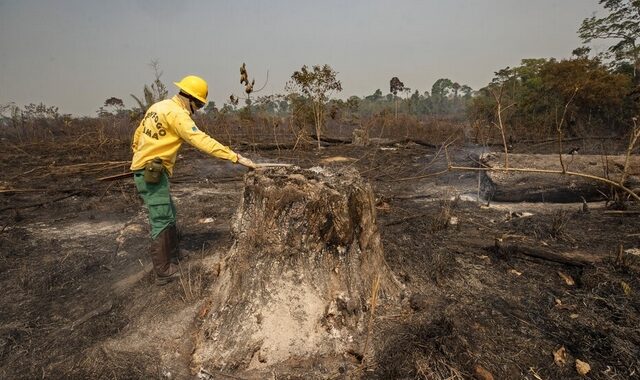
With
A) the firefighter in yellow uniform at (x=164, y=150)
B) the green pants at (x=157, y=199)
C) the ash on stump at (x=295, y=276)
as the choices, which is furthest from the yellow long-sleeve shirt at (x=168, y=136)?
the ash on stump at (x=295, y=276)

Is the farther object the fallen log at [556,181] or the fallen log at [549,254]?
the fallen log at [556,181]

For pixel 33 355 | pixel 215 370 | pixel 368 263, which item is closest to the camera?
pixel 215 370

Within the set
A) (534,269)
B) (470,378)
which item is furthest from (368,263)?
(534,269)

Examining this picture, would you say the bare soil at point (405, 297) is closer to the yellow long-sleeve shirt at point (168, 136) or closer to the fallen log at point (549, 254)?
the fallen log at point (549, 254)

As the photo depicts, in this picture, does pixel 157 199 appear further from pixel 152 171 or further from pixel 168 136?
pixel 168 136

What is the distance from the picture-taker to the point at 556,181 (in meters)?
5.62

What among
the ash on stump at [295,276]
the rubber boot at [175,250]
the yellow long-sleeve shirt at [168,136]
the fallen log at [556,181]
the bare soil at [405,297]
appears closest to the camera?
the bare soil at [405,297]

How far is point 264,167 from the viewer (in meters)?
2.52

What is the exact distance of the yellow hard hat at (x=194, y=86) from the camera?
306cm

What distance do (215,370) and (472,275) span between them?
2.29m

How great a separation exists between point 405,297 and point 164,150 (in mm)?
2370

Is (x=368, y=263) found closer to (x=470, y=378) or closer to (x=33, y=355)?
(x=470, y=378)

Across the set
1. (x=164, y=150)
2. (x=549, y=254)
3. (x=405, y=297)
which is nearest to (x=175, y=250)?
(x=164, y=150)

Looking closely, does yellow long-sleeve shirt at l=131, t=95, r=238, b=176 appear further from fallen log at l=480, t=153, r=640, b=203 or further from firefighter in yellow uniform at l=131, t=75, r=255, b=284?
fallen log at l=480, t=153, r=640, b=203
